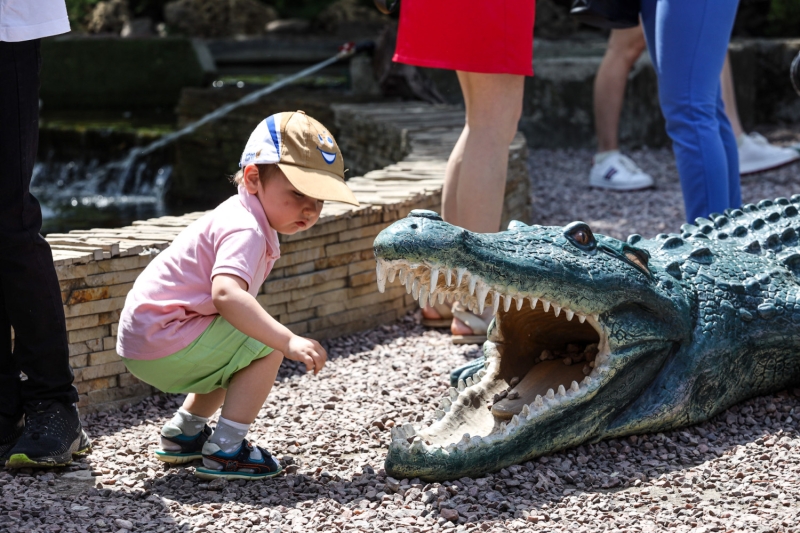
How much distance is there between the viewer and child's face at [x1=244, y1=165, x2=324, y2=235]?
2.28 m

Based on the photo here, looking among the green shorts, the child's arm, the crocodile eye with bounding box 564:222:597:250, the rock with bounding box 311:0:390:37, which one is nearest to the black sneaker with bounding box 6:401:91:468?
the green shorts

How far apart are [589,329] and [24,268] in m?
1.46

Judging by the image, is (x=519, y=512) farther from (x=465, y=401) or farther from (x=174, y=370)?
(x=174, y=370)

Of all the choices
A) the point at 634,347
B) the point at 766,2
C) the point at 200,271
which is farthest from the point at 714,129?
the point at 766,2

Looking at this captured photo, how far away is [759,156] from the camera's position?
592 cm

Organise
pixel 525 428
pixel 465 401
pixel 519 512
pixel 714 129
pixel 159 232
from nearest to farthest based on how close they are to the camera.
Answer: pixel 519 512 < pixel 525 428 < pixel 465 401 < pixel 159 232 < pixel 714 129

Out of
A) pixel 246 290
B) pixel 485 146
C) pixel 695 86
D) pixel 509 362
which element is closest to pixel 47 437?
pixel 246 290

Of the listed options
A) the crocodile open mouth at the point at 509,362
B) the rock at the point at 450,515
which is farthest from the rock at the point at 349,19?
the rock at the point at 450,515

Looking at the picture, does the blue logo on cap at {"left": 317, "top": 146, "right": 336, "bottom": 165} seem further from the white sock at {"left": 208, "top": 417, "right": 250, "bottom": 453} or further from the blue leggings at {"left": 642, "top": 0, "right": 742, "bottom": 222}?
the blue leggings at {"left": 642, "top": 0, "right": 742, "bottom": 222}

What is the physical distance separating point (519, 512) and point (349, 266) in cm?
156

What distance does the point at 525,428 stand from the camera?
2.29m

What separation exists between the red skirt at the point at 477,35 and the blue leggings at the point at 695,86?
0.55 metres

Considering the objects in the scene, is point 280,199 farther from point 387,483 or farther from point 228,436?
point 387,483

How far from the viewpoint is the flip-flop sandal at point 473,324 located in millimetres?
3301
